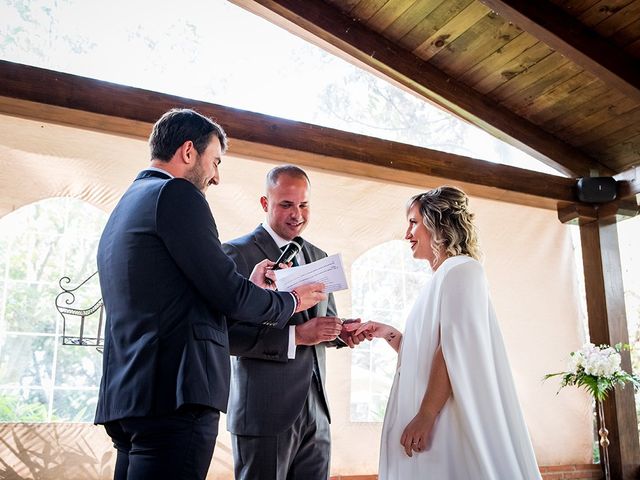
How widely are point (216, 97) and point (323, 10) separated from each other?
3.24 ft

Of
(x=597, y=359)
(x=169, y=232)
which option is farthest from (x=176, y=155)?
(x=597, y=359)

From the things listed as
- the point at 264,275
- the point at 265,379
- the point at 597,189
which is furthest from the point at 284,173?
the point at 597,189

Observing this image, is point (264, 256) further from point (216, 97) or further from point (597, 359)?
point (597, 359)

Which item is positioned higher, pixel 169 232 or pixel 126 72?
pixel 126 72

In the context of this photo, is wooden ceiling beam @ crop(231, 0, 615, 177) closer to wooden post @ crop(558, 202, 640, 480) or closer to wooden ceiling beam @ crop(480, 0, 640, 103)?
wooden post @ crop(558, 202, 640, 480)

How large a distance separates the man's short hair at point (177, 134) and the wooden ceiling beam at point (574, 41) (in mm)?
2494

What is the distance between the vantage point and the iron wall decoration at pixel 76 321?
3568mm

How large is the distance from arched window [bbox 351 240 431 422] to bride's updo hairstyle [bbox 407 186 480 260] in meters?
1.99

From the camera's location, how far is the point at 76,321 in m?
3.60

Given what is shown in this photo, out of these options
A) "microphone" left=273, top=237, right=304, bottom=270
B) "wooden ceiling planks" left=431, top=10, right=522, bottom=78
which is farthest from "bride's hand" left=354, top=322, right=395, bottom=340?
"wooden ceiling planks" left=431, top=10, right=522, bottom=78

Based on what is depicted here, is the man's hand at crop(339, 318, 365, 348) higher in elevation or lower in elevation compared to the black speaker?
lower

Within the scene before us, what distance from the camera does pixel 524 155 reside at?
5121 millimetres

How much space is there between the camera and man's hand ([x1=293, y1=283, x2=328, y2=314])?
84.0 inches

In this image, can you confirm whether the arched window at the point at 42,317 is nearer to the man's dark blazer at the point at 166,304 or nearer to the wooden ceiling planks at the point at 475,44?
the man's dark blazer at the point at 166,304
